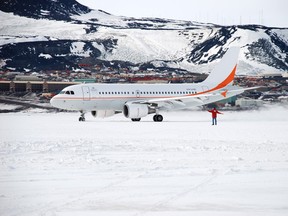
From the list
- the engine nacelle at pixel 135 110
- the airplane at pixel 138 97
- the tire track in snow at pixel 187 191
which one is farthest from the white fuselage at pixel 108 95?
the tire track in snow at pixel 187 191

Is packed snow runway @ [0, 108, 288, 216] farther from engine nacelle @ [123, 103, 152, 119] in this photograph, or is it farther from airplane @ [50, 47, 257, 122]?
airplane @ [50, 47, 257, 122]

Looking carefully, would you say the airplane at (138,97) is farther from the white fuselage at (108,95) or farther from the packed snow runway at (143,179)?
the packed snow runway at (143,179)

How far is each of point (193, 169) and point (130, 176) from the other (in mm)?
2299

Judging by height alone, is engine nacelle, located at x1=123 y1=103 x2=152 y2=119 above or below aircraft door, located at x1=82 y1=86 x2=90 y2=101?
below

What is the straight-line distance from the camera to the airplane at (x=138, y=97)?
2094 inches

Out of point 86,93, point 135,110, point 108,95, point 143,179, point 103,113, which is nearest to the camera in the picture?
point 143,179

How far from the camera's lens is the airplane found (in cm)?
5319

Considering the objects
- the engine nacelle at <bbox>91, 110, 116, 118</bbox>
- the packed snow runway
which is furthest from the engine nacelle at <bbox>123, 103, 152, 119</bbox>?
the packed snow runway

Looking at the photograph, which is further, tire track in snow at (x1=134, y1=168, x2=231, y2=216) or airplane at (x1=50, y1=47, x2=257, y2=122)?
airplane at (x1=50, y1=47, x2=257, y2=122)

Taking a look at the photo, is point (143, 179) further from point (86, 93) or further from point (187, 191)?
point (86, 93)

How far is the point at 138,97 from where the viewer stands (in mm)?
55562

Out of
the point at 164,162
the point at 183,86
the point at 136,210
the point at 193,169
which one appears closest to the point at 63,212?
the point at 136,210

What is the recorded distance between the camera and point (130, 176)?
18.0 m

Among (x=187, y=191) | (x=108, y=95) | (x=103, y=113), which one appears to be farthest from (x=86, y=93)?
(x=187, y=191)
